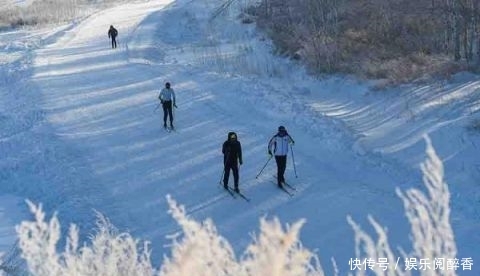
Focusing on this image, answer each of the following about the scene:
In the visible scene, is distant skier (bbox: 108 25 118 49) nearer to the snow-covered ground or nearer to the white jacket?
the snow-covered ground

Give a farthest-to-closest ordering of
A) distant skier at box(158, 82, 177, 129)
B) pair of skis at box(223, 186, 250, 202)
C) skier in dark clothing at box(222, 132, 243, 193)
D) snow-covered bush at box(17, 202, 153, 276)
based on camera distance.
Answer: distant skier at box(158, 82, 177, 129), pair of skis at box(223, 186, 250, 202), skier in dark clothing at box(222, 132, 243, 193), snow-covered bush at box(17, 202, 153, 276)

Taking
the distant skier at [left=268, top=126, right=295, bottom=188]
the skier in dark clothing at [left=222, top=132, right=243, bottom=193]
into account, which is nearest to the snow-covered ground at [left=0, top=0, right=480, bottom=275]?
the skier in dark clothing at [left=222, top=132, right=243, bottom=193]

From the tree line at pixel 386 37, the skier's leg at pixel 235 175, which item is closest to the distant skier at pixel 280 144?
the skier's leg at pixel 235 175

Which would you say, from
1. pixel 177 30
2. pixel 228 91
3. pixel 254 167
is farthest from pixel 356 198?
pixel 177 30

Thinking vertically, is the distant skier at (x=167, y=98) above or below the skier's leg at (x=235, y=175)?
above

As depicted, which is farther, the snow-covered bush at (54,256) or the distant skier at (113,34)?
the distant skier at (113,34)

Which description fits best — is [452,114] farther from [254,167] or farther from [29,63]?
[29,63]

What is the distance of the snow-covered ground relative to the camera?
45.2 feet

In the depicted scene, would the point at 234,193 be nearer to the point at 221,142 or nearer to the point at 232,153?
the point at 232,153

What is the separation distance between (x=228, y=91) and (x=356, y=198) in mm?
10277

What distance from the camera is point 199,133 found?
63.5ft

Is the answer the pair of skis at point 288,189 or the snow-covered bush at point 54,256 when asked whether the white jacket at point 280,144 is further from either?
the snow-covered bush at point 54,256

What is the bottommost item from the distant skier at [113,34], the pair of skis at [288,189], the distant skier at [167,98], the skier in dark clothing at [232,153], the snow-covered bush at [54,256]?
the pair of skis at [288,189]

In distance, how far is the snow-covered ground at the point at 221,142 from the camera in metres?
13.8
